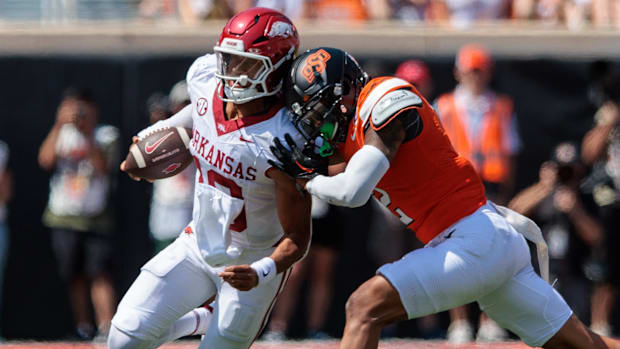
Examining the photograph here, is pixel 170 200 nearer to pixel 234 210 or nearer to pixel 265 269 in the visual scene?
pixel 234 210

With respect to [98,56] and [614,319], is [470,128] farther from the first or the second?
[98,56]

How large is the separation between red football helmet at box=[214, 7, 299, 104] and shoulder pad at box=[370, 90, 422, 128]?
595 millimetres

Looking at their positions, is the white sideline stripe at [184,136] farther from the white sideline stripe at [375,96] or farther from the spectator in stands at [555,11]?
the spectator in stands at [555,11]

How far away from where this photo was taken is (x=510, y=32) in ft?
26.5

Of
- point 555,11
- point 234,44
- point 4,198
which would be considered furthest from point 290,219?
point 555,11

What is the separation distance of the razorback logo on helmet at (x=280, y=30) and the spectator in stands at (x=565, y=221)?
335cm

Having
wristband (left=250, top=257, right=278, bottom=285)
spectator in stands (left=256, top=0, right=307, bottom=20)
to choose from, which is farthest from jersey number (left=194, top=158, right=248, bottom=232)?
spectator in stands (left=256, top=0, right=307, bottom=20)

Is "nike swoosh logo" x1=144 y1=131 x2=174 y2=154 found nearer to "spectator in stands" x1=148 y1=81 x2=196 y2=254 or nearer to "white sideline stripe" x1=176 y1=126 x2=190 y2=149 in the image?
"white sideline stripe" x1=176 y1=126 x2=190 y2=149

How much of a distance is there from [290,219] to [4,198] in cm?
416

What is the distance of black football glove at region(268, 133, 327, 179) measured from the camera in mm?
4172

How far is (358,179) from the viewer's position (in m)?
3.92

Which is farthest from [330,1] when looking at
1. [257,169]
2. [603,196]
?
[257,169]

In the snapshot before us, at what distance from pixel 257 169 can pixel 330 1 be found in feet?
13.9

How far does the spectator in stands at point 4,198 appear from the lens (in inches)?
308
